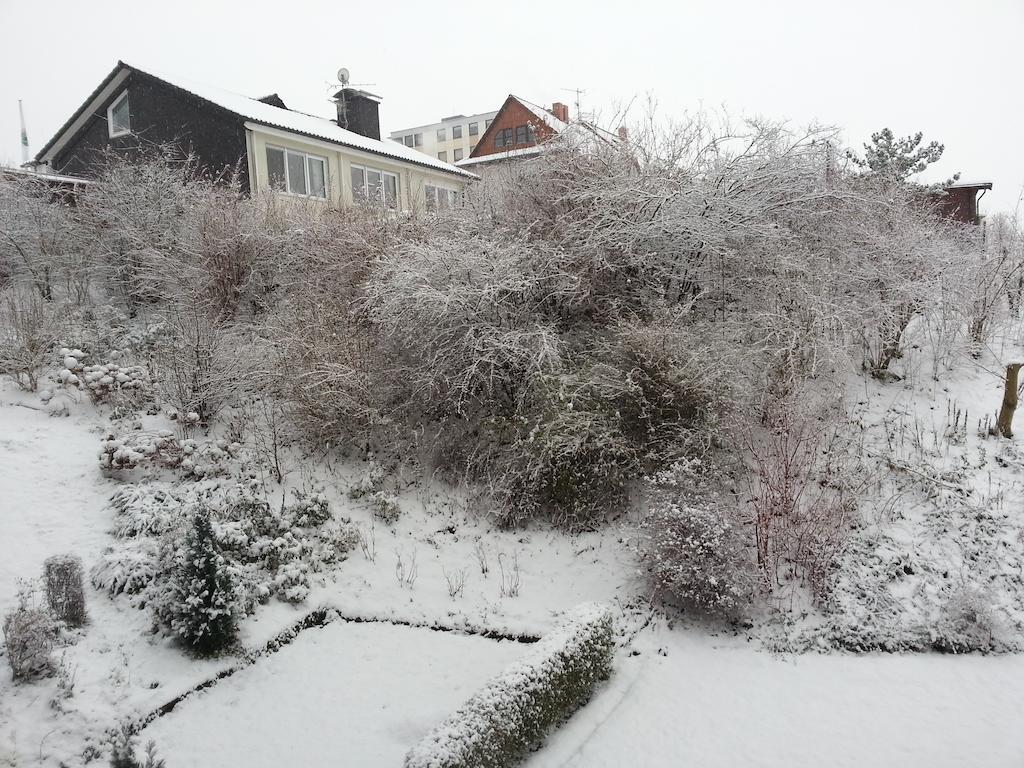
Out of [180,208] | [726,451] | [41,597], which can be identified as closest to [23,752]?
[41,597]

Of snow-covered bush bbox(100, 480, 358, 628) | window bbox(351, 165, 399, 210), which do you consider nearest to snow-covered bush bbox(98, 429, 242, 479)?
snow-covered bush bbox(100, 480, 358, 628)

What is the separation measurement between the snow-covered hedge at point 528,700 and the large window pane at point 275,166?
1607 centimetres

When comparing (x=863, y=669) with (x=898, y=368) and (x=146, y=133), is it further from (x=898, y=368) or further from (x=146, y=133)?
(x=146, y=133)

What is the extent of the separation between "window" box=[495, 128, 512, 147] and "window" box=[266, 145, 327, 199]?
1747 centimetres

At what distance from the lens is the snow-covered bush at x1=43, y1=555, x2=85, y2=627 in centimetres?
509

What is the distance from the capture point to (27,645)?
14.9 feet

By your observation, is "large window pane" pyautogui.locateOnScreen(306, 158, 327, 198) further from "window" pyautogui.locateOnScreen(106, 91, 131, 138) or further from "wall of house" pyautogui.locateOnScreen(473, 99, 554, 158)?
"wall of house" pyautogui.locateOnScreen(473, 99, 554, 158)

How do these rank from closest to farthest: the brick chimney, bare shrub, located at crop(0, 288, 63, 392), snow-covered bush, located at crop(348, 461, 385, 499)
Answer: snow-covered bush, located at crop(348, 461, 385, 499)
bare shrub, located at crop(0, 288, 63, 392)
the brick chimney

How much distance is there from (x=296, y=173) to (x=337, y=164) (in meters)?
1.44

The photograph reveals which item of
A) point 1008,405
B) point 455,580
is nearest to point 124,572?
point 455,580

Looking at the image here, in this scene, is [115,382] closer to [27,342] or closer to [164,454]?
[27,342]

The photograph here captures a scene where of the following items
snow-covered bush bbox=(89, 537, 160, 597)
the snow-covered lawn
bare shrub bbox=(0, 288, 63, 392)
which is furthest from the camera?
bare shrub bbox=(0, 288, 63, 392)

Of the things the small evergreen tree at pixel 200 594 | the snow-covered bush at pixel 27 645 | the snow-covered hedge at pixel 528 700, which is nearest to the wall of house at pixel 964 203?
the snow-covered hedge at pixel 528 700

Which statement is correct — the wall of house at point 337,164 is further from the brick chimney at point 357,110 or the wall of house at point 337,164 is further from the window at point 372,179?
the brick chimney at point 357,110
